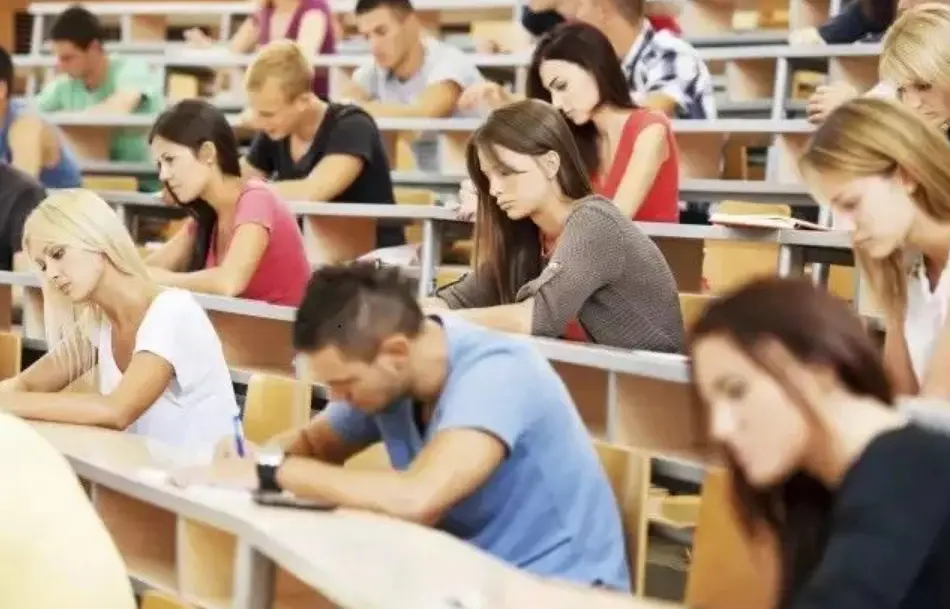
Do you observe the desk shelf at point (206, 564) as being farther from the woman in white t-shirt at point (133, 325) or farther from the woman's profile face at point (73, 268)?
the woman's profile face at point (73, 268)

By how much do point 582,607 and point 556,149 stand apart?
1.51 m

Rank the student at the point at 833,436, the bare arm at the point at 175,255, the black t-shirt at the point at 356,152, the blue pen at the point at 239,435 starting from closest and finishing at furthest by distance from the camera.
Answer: the student at the point at 833,436
the blue pen at the point at 239,435
the bare arm at the point at 175,255
the black t-shirt at the point at 356,152

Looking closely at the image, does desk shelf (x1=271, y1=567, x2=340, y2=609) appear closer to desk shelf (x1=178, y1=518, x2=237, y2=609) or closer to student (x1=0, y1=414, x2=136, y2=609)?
desk shelf (x1=178, y1=518, x2=237, y2=609)

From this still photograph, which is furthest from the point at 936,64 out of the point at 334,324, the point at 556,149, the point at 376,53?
the point at 376,53

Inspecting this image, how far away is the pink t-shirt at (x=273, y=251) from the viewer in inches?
139

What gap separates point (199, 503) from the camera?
6.31ft

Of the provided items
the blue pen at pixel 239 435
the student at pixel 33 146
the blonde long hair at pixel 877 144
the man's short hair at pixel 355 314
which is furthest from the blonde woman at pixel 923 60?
the student at pixel 33 146

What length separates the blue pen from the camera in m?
2.28

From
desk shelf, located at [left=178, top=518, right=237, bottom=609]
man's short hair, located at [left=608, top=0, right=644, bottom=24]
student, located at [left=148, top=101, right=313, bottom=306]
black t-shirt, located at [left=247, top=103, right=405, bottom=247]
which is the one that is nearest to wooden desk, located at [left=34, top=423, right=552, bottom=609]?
desk shelf, located at [left=178, top=518, right=237, bottom=609]

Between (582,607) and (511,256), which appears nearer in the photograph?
(582,607)

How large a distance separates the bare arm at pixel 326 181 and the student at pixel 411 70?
36.5 inches

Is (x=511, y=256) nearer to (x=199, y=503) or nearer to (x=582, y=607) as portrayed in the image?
(x=199, y=503)

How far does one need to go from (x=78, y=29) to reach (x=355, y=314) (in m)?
4.51

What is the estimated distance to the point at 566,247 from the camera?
8.97 ft
